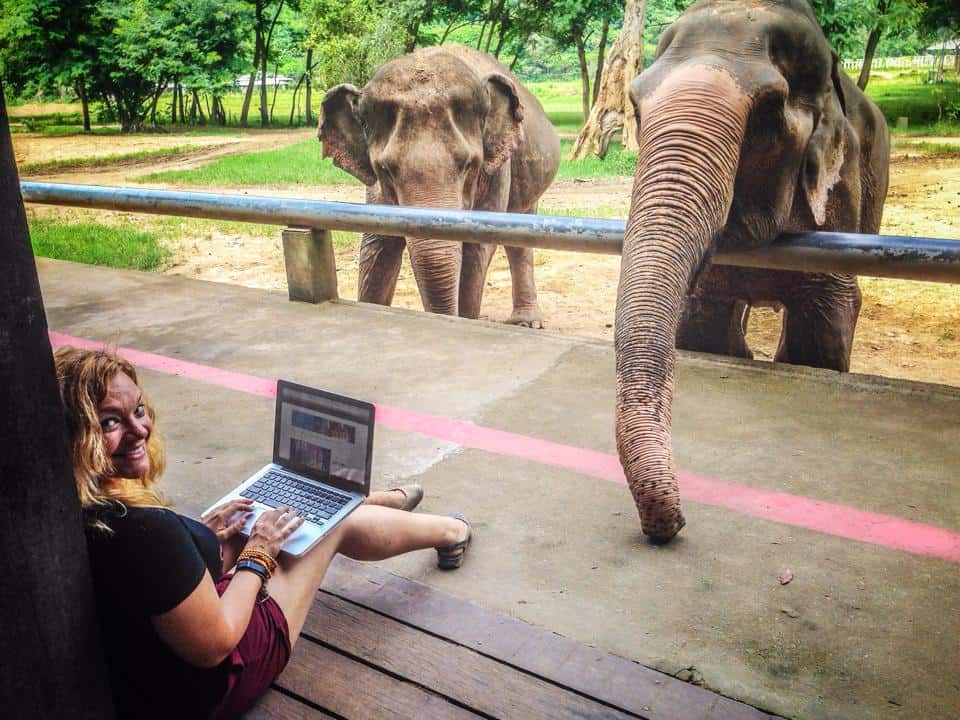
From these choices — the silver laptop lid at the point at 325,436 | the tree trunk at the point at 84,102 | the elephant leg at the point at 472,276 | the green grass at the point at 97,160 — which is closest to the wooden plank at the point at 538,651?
the silver laptop lid at the point at 325,436

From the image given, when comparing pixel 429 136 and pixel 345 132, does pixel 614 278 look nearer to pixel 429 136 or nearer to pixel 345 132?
pixel 345 132

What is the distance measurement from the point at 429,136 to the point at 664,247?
3629 mm

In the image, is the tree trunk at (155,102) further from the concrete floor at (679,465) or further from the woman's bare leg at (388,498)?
the woman's bare leg at (388,498)

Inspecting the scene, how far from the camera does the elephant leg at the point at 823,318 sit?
5133 mm

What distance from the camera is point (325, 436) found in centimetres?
266

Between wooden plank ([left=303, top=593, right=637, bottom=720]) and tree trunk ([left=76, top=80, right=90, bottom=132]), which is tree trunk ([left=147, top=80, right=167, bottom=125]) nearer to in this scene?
tree trunk ([left=76, top=80, right=90, bottom=132])

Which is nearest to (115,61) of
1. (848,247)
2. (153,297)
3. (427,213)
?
(153,297)

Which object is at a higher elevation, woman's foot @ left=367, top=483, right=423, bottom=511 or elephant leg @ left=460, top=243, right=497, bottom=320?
woman's foot @ left=367, top=483, right=423, bottom=511

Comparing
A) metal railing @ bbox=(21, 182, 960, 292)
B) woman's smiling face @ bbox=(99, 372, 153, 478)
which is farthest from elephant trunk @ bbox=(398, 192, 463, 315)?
woman's smiling face @ bbox=(99, 372, 153, 478)

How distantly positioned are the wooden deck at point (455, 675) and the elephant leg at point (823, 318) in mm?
3313

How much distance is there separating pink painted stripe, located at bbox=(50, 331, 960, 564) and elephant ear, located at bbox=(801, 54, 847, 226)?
5.30ft

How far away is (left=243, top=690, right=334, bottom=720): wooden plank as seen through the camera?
7.18 feet

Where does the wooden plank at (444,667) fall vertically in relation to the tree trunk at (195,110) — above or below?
above

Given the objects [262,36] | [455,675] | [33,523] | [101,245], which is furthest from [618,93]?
[33,523]
